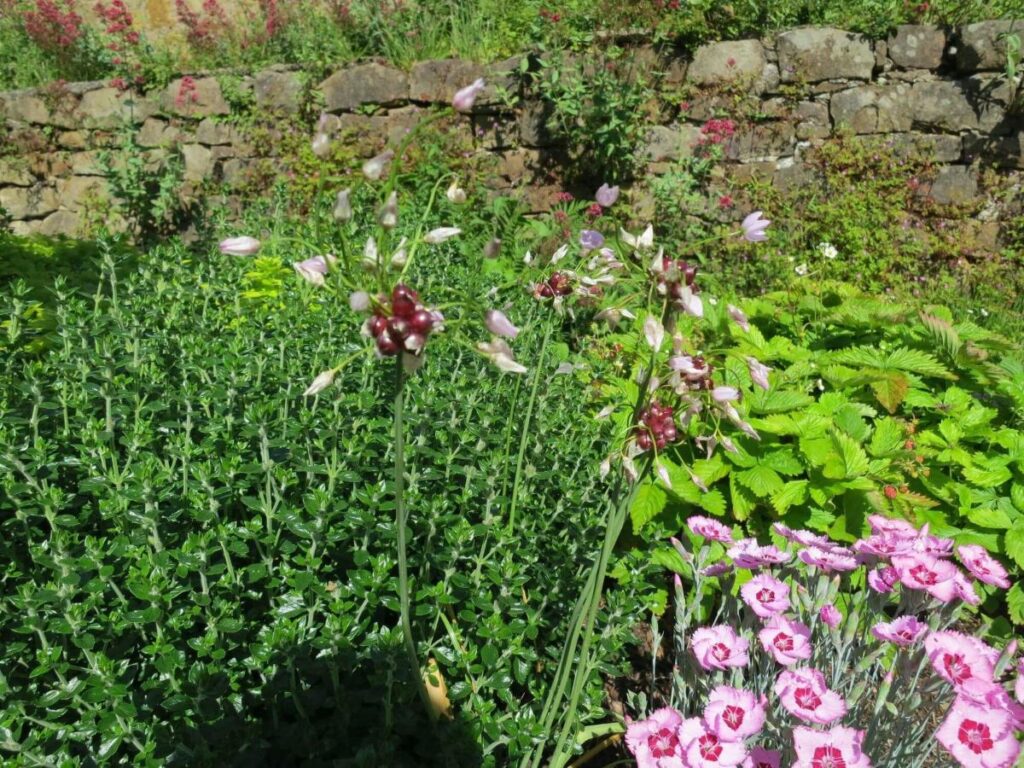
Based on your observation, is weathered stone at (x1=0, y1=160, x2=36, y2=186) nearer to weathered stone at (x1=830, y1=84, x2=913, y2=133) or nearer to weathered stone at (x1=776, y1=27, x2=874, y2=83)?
weathered stone at (x1=776, y1=27, x2=874, y2=83)

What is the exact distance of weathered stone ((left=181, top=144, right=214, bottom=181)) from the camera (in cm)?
664

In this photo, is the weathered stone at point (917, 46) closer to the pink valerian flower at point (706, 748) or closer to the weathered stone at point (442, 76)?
the weathered stone at point (442, 76)

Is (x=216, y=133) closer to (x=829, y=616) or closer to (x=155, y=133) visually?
(x=155, y=133)

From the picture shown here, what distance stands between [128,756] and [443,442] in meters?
1.08

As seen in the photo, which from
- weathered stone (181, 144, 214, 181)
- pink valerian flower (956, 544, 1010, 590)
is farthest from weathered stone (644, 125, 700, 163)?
pink valerian flower (956, 544, 1010, 590)

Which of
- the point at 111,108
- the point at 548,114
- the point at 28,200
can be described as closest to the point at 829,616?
the point at 548,114

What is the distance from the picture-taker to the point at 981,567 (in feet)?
5.27

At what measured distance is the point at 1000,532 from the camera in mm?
2543

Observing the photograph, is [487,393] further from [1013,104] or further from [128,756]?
[1013,104]

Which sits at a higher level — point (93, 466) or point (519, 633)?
point (93, 466)

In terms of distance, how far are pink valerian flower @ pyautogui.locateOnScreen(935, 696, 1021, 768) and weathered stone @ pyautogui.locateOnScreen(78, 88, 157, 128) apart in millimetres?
7640

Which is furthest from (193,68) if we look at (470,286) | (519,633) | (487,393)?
(519,633)

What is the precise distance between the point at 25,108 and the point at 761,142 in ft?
23.0

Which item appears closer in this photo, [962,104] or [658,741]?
[658,741]
